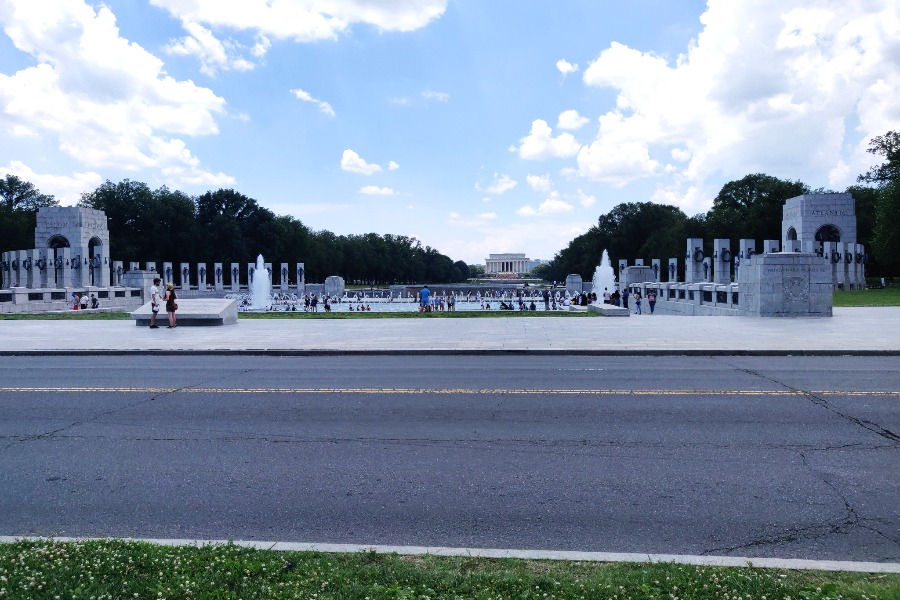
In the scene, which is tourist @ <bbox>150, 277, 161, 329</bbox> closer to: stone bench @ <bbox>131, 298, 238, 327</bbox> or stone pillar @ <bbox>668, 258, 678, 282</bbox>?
stone bench @ <bbox>131, 298, 238, 327</bbox>

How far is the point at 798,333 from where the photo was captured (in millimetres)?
20422

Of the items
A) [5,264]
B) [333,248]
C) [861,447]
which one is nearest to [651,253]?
[333,248]

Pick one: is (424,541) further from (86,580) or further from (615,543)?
(86,580)

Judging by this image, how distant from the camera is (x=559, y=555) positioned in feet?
14.7

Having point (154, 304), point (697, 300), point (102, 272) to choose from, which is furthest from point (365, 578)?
point (102, 272)

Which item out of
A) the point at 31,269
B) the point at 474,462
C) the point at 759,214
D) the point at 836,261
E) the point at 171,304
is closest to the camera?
the point at 474,462

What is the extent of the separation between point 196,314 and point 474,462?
21.9 m

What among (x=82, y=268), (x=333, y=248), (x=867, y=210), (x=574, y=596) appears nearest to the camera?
(x=574, y=596)

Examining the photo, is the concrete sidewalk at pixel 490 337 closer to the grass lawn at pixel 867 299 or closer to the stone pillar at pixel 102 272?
the grass lawn at pixel 867 299

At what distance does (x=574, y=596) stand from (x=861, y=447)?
506cm

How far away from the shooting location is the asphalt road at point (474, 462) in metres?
5.16

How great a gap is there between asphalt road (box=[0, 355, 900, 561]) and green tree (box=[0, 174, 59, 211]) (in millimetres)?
98536

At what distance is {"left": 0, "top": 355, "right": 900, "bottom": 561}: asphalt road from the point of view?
5156mm

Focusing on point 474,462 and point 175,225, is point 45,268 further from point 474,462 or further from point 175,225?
point 474,462
